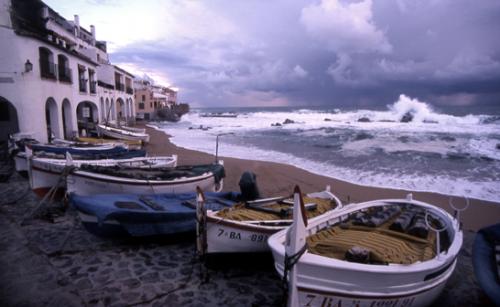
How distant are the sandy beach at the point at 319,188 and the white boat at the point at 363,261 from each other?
402cm

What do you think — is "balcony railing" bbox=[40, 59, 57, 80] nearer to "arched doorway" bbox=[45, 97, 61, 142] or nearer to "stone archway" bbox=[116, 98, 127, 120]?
"arched doorway" bbox=[45, 97, 61, 142]

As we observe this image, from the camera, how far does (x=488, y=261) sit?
4574mm

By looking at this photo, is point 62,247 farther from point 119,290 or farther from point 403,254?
point 403,254

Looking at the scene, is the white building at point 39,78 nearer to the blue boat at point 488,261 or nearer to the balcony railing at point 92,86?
the balcony railing at point 92,86

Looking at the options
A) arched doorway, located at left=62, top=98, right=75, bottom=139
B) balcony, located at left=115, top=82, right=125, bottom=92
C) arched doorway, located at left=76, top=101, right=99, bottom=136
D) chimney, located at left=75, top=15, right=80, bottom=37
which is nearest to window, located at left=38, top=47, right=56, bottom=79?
arched doorway, located at left=62, top=98, right=75, bottom=139

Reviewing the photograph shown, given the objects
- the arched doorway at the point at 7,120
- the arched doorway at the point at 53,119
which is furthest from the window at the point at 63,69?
the arched doorway at the point at 7,120

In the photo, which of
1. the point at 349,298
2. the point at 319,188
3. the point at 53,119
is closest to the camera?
the point at 349,298

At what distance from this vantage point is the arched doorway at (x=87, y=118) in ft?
69.2

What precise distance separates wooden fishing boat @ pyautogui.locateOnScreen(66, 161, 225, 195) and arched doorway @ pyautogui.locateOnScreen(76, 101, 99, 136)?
14130mm

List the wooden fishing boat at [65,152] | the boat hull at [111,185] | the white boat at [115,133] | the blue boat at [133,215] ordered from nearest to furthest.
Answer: the blue boat at [133,215]
the boat hull at [111,185]
the wooden fishing boat at [65,152]
the white boat at [115,133]

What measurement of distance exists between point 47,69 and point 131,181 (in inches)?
453

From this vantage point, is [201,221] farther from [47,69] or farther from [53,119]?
[53,119]

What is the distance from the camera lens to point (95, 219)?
6.11m

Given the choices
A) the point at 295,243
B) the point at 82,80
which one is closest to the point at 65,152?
the point at 82,80
